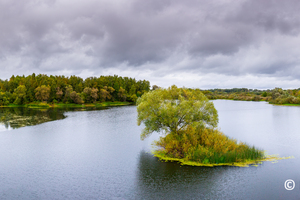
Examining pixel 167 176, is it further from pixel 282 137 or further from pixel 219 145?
pixel 282 137

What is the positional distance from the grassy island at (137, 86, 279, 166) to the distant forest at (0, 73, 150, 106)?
103063 millimetres

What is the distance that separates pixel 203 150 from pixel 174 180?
6683mm

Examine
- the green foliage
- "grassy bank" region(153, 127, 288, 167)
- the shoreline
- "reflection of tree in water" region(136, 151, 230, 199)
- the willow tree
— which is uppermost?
the green foliage

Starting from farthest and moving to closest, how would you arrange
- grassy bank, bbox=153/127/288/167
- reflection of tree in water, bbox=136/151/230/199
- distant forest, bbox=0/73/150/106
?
distant forest, bbox=0/73/150/106 → grassy bank, bbox=153/127/288/167 → reflection of tree in water, bbox=136/151/230/199

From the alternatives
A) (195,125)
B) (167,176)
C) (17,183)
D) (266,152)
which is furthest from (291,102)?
(17,183)

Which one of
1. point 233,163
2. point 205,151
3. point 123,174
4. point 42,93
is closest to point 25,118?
point 42,93

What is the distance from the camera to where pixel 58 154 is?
33.3 m

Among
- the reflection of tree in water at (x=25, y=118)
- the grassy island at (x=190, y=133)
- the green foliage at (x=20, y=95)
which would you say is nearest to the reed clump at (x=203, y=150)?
the grassy island at (x=190, y=133)

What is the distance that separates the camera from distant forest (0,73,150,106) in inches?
4776

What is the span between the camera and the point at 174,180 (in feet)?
77.2

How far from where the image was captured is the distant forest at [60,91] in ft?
398

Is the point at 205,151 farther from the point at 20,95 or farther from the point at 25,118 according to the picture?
the point at 20,95

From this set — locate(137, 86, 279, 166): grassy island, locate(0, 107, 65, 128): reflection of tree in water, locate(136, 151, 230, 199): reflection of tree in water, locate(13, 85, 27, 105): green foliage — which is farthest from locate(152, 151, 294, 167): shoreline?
locate(13, 85, 27, 105): green foliage

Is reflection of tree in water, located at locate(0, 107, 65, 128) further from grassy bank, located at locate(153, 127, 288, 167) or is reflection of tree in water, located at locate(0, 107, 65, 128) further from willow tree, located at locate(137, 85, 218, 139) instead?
grassy bank, located at locate(153, 127, 288, 167)
